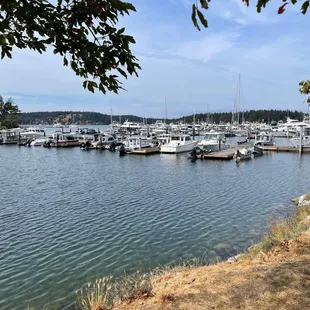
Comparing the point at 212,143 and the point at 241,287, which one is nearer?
the point at 241,287

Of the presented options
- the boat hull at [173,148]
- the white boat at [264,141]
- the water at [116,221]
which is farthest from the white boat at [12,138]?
the white boat at [264,141]

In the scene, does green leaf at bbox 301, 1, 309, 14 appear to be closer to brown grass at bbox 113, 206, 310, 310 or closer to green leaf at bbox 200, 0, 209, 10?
green leaf at bbox 200, 0, 209, 10

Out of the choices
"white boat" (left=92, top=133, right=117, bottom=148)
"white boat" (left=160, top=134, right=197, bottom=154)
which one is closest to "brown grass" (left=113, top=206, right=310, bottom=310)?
"white boat" (left=160, top=134, right=197, bottom=154)

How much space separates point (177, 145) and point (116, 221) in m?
40.2

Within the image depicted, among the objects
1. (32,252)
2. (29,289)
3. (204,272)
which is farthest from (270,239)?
(32,252)

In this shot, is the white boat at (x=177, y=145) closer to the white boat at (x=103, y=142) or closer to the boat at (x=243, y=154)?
the boat at (x=243, y=154)

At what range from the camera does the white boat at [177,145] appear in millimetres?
56672

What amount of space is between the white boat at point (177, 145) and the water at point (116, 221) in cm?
1961

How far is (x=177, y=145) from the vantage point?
5709 centimetres

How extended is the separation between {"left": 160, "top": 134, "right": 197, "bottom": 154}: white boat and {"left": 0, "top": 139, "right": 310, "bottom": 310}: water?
19609 mm

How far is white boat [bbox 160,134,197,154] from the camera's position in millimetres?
56672

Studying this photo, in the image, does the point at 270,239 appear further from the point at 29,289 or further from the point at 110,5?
the point at 110,5

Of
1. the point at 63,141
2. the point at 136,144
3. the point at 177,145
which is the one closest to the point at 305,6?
the point at 177,145

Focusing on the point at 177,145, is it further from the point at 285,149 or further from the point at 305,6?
the point at 305,6
